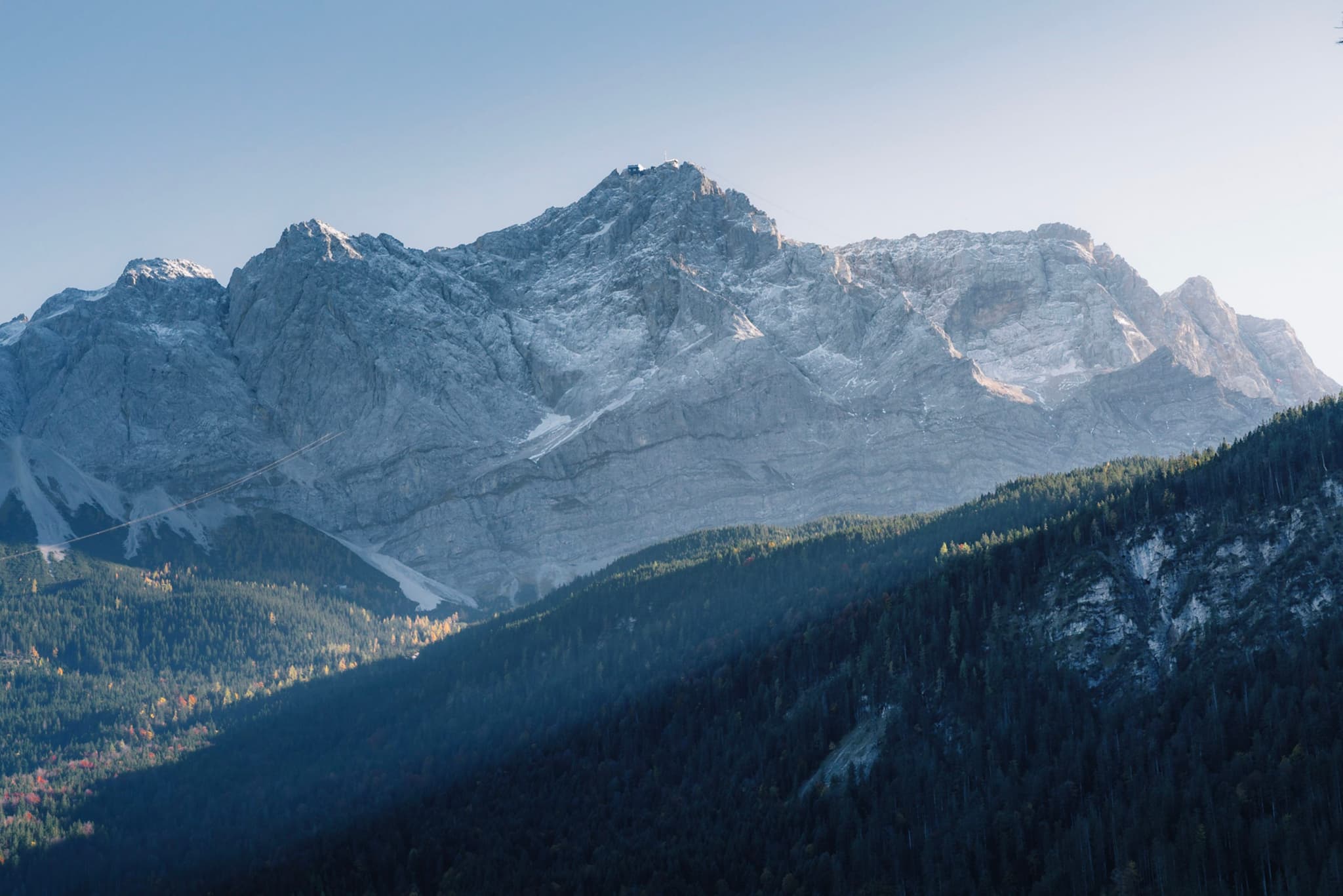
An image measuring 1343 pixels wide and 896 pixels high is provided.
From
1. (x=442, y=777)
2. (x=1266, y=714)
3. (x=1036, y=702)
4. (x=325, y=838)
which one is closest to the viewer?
(x=1266, y=714)

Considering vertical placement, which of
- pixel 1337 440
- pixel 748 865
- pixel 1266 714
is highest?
pixel 1337 440

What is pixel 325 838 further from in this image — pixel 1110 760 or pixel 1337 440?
pixel 1337 440

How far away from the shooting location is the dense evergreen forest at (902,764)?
113938 mm

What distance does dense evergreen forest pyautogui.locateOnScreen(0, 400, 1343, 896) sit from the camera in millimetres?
113938

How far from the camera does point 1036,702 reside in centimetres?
13750

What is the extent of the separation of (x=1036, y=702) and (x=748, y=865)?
34507 millimetres

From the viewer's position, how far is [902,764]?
Result: 5423 inches

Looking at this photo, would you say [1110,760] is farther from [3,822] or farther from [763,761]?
[3,822]

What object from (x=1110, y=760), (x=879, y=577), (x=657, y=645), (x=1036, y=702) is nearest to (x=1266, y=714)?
(x=1110, y=760)

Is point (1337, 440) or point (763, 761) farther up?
point (1337, 440)

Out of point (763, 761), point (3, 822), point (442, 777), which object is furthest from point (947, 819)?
point (3, 822)

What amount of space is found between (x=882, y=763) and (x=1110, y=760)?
81.6 ft

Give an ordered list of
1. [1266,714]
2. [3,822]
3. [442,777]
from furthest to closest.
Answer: [3,822] < [442,777] < [1266,714]

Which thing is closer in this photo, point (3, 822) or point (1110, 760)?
point (1110, 760)
